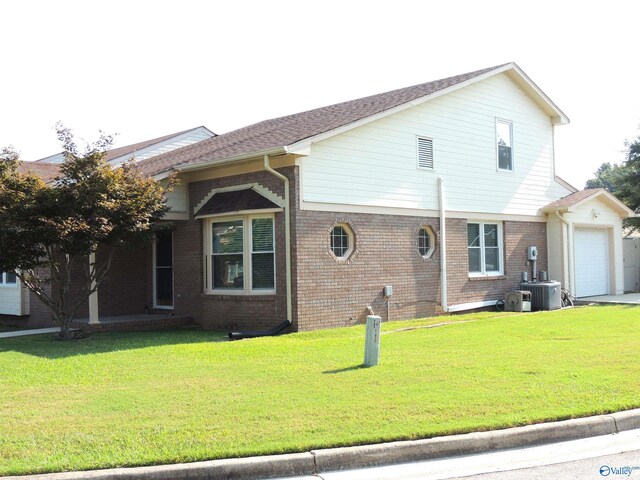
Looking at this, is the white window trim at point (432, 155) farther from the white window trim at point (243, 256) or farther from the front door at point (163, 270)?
the front door at point (163, 270)

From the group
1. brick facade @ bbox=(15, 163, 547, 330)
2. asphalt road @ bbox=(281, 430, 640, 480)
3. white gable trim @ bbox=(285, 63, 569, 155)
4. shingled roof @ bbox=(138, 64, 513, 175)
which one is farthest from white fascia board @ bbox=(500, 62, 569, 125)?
asphalt road @ bbox=(281, 430, 640, 480)

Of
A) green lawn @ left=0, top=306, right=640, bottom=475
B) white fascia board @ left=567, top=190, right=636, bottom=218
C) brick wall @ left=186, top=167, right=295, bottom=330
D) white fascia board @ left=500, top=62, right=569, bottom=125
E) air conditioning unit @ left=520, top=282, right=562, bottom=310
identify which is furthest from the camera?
white fascia board @ left=567, top=190, right=636, bottom=218

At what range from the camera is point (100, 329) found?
50.0 feet

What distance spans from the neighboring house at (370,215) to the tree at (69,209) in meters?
2.05

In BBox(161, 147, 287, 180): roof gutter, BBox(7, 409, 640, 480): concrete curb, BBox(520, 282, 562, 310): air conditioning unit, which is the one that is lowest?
BBox(7, 409, 640, 480): concrete curb

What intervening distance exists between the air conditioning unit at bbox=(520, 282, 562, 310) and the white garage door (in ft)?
8.05

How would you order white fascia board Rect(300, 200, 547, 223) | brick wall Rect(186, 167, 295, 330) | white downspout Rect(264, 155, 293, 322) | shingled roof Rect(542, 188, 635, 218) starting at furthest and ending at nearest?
shingled roof Rect(542, 188, 635, 218) < white fascia board Rect(300, 200, 547, 223) < brick wall Rect(186, 167, 295, 330) < white downspout Rect(264, 155, 293, 322)

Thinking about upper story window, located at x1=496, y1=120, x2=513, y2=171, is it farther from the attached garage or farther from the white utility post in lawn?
the white utility post in lawn

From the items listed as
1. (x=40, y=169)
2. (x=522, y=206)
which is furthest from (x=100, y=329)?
(x=522, y=206)

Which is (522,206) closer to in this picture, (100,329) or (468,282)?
(468,282)

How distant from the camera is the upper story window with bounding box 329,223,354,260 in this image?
1524 centimetres

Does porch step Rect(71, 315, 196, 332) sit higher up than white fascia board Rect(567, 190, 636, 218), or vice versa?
white fascia board Rect(567, 190, 636, 218)

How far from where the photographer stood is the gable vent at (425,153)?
17062 mm

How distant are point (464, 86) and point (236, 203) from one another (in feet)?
24.0
